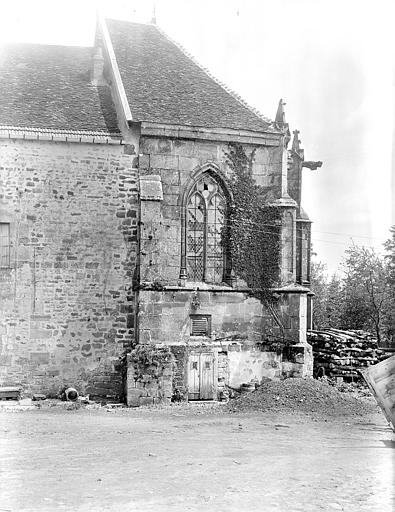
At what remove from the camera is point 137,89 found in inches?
942

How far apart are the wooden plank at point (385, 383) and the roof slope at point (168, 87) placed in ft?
38.2

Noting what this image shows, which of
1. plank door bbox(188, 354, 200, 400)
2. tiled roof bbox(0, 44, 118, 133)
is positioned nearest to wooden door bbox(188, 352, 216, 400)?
plank door bbox(188, 354, 200, 400)

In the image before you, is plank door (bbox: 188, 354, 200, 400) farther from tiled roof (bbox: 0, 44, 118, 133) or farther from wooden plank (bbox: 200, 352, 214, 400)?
tiled roof (bbox: 0, 44, 118, 133)

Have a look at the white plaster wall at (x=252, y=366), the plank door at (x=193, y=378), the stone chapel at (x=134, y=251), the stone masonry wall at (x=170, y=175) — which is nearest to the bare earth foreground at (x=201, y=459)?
the plank door at (x=193, y=378)

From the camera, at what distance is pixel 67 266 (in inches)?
864

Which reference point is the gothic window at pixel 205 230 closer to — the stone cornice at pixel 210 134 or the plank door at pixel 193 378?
the stone cornice at pixel 210 134

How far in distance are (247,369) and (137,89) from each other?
9.57 meters

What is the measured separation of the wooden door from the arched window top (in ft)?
8.06

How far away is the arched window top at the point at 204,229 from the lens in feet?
75.3

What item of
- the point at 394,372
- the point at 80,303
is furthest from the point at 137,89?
the point at 394,372

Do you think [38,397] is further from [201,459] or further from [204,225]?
[201,459]

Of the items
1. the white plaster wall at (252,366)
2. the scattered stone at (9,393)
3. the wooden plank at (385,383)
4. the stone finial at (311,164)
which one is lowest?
the scattered stone at (9,393)

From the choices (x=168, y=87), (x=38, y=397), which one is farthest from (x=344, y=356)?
(x=168, y=87)

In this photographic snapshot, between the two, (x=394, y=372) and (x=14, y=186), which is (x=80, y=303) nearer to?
(x=14, y=186)
